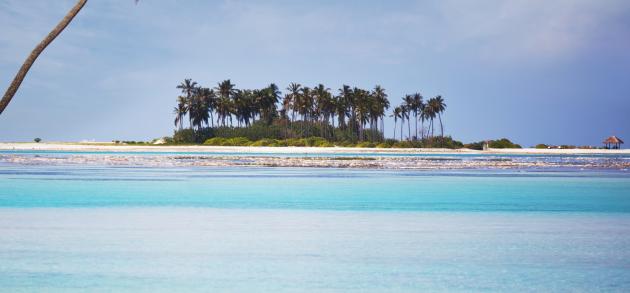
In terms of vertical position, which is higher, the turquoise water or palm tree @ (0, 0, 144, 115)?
palm tree @ (0, 0, 144, 115)

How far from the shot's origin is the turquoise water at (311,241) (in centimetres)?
889

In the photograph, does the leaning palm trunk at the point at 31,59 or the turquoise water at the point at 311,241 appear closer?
the turquoise water at the point at 311,241

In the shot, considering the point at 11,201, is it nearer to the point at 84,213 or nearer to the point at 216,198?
the point at 84,213

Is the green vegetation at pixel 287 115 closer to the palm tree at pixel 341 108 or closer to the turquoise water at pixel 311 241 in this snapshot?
the palm tree at pixel 341 108

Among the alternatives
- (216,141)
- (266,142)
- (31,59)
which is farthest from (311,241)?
(216,141)

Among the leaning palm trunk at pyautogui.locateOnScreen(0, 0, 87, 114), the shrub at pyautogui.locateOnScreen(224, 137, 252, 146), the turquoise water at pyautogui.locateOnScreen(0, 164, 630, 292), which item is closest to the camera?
the turquoise water at pyautogui.locateOnScreen(0, 164, 630, 292)

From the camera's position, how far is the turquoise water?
8891 millimetres

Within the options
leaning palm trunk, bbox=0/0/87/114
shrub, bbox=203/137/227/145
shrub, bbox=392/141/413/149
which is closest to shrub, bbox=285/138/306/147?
shrub, bbox=203/137/227/145

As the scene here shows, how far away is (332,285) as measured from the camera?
8609mm

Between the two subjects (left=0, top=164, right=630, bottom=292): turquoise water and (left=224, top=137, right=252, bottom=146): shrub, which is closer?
(left=0, top=164, right=630, bottom=292): turquoise water

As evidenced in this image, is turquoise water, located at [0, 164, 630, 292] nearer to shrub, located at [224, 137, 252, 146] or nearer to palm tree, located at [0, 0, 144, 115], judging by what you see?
palm tree, located at [0, 0, 144, 115]

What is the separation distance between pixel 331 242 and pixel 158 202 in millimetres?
8778

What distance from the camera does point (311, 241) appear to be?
1207 centimetres

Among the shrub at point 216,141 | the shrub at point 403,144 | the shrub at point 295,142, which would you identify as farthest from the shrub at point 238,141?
the shrub at point 403,144
